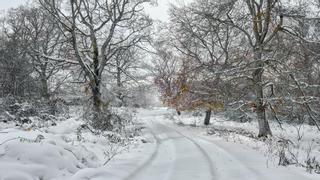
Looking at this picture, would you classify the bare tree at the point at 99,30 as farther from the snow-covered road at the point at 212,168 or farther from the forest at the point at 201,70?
the snow-covered road at the point at 212,168

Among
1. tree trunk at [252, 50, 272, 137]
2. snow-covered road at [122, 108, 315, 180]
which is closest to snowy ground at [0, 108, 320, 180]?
snow-covered road at [122, 108, 315, 180]

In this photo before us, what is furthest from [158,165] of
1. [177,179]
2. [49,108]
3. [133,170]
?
[49,108]

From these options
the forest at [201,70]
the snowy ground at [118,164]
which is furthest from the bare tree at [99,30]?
the snowy ground at [118,164]

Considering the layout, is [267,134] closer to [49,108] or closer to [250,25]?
[250,25]

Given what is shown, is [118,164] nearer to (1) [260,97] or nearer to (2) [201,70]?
(2) [201,70]

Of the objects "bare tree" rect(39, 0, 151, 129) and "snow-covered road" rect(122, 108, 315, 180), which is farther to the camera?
"bare tree" rect(39, 0, 151, 129)

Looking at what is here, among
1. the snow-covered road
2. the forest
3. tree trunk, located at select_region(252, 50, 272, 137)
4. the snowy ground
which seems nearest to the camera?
the snowy ground

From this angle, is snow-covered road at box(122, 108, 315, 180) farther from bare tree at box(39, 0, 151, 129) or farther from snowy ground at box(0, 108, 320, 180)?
bare tree at box(39, 0, 151, 129)

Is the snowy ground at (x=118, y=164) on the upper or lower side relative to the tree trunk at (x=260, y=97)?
lower

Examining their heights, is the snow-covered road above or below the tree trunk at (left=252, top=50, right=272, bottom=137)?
below

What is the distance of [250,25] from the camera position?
1925 centimetres

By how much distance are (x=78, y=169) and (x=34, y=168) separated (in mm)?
1363

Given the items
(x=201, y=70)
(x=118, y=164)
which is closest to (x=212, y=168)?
(x=118, y=164)

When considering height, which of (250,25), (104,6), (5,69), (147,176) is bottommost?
(147,176)
